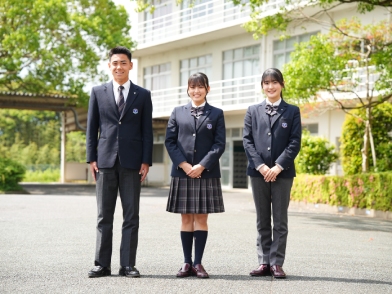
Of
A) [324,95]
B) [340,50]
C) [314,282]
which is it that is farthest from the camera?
[324,95]

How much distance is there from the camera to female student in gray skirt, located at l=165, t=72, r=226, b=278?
613cm

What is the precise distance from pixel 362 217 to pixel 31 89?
17.6 meters

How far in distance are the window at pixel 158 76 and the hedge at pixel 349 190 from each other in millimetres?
17418

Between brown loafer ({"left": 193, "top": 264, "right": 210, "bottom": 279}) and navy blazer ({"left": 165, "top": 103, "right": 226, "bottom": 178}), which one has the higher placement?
navy blazer ({"left": 165, "top": 103, "right": 226, "bottom": 178})

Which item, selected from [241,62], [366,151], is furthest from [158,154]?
[366,151]

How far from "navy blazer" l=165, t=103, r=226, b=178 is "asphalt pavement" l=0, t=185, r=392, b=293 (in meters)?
1.03

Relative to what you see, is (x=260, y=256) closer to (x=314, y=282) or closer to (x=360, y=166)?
(x=314, y=282)

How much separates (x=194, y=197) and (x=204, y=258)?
146 centimetres

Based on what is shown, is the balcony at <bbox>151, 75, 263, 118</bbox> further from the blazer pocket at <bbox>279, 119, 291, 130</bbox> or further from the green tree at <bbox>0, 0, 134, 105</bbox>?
the blazer pocket at <bbox>279, 119, 291, 130</bbox>

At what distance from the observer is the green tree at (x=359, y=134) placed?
19.2 m

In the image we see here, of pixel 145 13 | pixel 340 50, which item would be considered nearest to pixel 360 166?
pixel 340 50

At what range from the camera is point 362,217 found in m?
15.1

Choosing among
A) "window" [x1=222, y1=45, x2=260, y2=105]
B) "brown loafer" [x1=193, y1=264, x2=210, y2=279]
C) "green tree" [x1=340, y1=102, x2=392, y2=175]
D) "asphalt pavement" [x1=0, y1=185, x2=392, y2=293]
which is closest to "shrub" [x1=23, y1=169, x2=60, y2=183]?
"window" [x1=222, y1=45, x2=260, y2=105]

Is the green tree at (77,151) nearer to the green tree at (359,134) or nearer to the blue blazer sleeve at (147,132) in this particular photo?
the green tree at (359,134)
